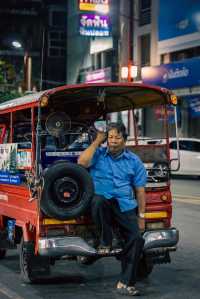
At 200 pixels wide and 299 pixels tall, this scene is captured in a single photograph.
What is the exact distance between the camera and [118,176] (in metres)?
7.77

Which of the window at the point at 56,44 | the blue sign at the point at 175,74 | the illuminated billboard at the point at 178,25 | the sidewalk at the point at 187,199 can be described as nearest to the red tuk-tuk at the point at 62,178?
the sidewalk at the point at 187,199

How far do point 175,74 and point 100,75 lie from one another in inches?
398

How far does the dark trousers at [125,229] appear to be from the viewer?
764 centimetres

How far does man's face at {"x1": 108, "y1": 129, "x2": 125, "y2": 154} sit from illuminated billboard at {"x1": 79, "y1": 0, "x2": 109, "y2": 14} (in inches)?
1389

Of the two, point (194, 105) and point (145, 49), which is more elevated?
point (145, 49)

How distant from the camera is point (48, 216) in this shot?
783 cm

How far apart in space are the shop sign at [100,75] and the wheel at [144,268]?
1398 inches

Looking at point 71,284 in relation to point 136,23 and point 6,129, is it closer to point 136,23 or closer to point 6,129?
point 6,129

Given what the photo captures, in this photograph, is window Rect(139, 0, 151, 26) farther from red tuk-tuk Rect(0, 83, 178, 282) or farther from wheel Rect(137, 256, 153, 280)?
wheel Rect(137, 256, 153, 280)

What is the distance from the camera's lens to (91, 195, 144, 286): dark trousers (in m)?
7.64

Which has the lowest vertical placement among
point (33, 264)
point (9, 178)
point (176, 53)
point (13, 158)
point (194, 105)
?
point (33, 264)

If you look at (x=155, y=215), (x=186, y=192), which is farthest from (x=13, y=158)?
(x=186, y=192)

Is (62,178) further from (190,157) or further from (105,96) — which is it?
(190,157)

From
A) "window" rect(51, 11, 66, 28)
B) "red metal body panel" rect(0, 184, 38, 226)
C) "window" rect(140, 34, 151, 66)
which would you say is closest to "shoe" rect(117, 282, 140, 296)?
"red metal body panel" rect(0, 184, 38, 226)
